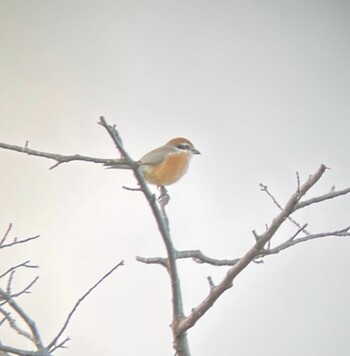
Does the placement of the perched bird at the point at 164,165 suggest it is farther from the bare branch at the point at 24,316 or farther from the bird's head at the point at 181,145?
the bare branch at the point at 24,316

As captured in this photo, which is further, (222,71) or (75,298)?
(222,71)

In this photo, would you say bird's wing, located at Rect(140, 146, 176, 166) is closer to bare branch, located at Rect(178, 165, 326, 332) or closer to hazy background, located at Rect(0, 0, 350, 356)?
bare branch, located at Rect(178, 165, 326, 332)

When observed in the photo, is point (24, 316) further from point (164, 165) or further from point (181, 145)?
point (181, 145)

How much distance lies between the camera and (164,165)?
3.21 feet

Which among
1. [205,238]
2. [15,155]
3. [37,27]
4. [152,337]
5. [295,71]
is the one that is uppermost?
[37,27]

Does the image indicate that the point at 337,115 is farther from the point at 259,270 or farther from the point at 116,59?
the point at 116,59

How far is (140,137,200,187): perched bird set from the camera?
979 millimetres

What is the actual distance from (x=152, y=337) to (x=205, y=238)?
32cm

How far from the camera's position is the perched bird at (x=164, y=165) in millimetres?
979

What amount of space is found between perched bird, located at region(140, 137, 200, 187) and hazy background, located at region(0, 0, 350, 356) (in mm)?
577

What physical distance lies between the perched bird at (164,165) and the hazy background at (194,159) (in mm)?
577

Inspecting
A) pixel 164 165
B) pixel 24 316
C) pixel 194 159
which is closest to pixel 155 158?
pixel 164 165

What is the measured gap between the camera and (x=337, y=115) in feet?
5.30

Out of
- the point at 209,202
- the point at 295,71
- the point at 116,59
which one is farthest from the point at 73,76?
the point at 295,71
